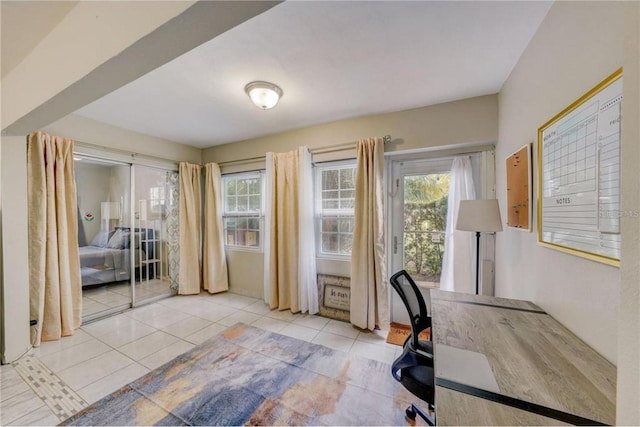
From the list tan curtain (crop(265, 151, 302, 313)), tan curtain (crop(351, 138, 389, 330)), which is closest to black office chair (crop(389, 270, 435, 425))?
tan curtain (crop(351, 138, 389, 330))

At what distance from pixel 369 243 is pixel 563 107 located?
6.05ft

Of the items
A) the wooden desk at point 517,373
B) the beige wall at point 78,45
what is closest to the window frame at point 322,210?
the wooden desk at point 517,373

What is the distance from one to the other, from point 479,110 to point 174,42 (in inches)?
100.0

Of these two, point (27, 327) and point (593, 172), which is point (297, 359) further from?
point (27, 327)

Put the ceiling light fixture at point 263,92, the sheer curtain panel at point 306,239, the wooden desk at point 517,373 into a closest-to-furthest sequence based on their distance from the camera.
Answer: the wooden desk at point 517,373 < the ceiling light fixture at point 263,92 < the sheer curtain panel at point 306,239

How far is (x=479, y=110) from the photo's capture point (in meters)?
2.26

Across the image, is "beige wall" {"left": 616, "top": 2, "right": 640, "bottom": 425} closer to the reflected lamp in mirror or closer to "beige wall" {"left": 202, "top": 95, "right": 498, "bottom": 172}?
"beige wall" {"left": 202, "top": 95, "right": 498, "bottom": 172}

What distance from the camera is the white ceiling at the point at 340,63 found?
1345 mm

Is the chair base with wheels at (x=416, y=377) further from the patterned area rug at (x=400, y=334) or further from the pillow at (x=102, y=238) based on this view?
the pillow at (x=102, y=238)

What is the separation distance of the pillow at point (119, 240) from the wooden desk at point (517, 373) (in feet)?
13.0

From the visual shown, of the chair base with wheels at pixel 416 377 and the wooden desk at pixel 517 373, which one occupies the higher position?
the wooden desk at pixel 517 373

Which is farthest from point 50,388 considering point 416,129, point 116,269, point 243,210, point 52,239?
point 416,129

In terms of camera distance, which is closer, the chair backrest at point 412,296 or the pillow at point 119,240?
the chair backrest at point 412,296

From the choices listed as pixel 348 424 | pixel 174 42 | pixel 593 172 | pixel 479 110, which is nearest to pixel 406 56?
pixel 479 110
